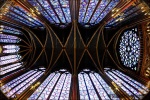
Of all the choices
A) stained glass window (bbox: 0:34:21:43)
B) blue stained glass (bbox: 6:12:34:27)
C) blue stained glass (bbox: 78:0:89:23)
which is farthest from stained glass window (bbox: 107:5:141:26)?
stained glass window (bbox: 0:34:21:43)

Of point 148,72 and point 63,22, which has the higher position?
point 63,22

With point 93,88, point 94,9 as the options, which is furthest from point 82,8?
point 93,88

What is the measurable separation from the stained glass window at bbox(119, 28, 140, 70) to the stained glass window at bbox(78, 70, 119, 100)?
110 inches

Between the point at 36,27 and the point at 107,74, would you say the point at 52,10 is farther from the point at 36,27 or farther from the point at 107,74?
the point at 107,74

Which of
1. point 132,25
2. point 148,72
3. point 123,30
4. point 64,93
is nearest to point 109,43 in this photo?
point 123,30

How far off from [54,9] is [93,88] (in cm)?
643

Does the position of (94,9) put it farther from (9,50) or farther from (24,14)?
(9,50)

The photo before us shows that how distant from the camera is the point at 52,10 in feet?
65.5

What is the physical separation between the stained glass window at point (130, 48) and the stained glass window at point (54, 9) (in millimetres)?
5103

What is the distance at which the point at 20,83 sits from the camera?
19.3 meters

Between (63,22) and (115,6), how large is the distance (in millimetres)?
5975

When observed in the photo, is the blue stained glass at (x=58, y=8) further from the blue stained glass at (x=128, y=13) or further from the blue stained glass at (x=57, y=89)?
the blue stained glass at (x=57, y=89)

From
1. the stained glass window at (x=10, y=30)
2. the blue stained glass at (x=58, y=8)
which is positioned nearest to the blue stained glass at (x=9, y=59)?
the stained glass window at (x=10, y=30)

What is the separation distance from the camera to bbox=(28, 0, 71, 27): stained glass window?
18459mm
